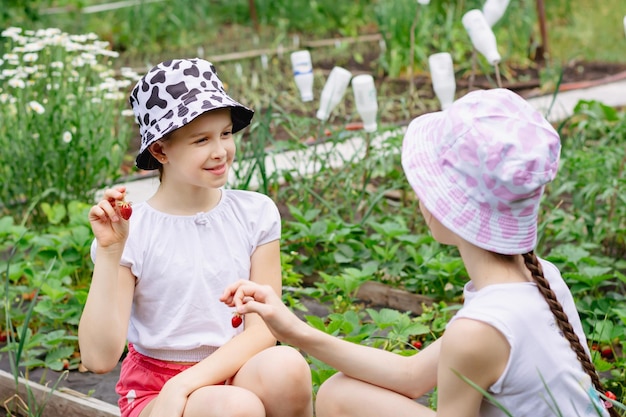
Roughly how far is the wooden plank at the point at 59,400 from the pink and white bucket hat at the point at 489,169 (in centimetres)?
118

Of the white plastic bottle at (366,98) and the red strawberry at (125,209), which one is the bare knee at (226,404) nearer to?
the red strawberry at (125,209)

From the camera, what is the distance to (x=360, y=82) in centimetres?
368

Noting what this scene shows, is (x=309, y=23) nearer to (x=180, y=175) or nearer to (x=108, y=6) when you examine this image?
(x=108, y=6)

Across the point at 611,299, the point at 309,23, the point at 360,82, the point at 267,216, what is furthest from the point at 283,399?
the point at 309,23

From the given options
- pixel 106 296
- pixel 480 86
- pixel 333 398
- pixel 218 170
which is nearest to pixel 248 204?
pixel 218 170

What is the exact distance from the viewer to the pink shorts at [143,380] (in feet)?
7.51

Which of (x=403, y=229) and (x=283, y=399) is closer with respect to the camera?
(x=283, y=399)

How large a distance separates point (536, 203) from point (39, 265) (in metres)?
2.35

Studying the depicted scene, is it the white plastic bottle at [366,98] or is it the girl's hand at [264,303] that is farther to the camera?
the white plastic bottle at [366,98]

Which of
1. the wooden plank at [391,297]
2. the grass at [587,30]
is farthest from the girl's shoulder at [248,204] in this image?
the grass at [587,30]

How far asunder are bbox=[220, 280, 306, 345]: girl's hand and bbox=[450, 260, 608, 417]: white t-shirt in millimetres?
356

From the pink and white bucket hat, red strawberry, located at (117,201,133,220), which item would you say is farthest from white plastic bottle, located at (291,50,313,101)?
the pink and white bucket hat

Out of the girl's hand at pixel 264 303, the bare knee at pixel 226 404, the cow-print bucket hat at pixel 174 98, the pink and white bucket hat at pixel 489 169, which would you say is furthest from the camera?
A: the cow-print bucket hat at pixel 174 98

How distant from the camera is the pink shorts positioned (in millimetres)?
2289
